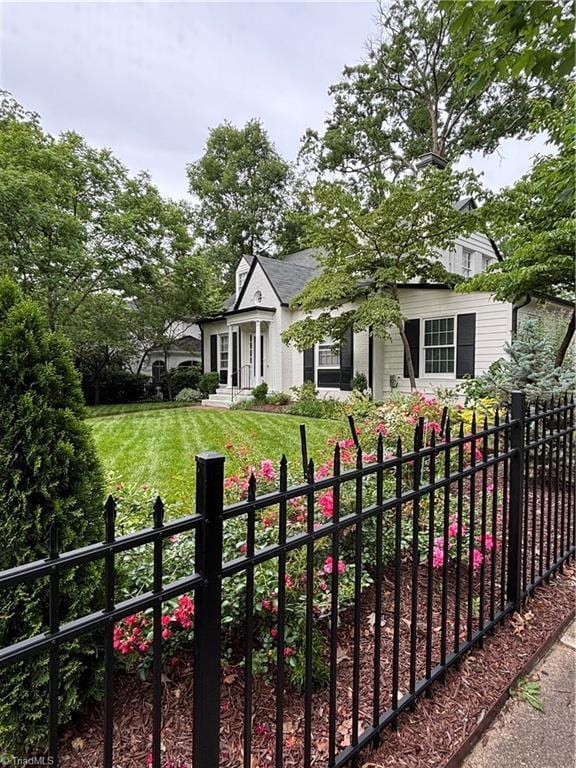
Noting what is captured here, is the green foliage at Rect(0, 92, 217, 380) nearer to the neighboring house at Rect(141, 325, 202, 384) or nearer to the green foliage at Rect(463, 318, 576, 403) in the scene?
the neighboring house at Rect(141, 325, 202, 384)

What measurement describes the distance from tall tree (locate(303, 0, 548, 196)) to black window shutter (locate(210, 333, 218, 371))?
1005cm

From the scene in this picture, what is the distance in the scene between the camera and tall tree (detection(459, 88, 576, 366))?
204 inches

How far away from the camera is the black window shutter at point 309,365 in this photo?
14141 millimetres

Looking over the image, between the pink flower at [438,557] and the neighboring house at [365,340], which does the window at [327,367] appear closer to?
the neighboring house at [365,340]

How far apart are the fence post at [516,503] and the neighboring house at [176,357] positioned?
1907cm

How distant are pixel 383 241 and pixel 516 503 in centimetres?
943

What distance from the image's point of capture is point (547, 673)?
2061 mm

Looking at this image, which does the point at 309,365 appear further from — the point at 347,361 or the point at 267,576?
the point at 267,576

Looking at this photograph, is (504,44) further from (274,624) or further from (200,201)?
(200,201)

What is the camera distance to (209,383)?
56.2 feet

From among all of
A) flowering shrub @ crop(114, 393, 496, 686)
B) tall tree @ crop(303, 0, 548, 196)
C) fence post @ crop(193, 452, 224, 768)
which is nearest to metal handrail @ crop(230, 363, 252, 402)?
tall tree @ crop(303, 0, 548, 196)

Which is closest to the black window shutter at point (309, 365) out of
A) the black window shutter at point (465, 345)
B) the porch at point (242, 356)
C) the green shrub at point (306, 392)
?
the green shrub at point (306, 392)

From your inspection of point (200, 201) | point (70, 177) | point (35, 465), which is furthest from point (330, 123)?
point (35, 465)

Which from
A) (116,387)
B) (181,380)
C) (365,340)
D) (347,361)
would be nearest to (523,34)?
(365,340)
